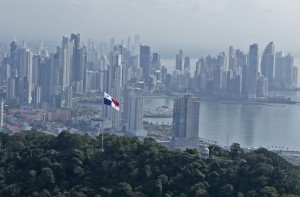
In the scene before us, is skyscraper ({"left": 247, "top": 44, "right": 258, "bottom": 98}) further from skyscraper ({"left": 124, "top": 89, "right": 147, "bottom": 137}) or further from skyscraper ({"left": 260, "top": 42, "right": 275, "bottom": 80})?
Result: skyscraper ({"left": 124, "top": 89, "right": 147, "bottom": 137})

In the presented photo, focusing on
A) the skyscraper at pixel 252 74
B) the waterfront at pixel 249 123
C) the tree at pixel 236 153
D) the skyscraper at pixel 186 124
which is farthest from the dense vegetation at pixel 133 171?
the skyscraper at pixel 252 74

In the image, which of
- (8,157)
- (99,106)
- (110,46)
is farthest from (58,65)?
(8,157)

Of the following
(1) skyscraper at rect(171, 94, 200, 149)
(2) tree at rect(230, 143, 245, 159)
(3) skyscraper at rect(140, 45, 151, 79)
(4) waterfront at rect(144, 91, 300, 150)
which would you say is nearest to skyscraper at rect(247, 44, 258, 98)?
(4) waterfront at rect(144, 91, 300, 150)

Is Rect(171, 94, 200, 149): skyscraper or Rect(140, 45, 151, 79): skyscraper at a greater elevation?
Rect(140, 45, 151, 79): skyscraper

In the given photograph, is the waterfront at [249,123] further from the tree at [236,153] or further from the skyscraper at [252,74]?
the tree at [236,153]

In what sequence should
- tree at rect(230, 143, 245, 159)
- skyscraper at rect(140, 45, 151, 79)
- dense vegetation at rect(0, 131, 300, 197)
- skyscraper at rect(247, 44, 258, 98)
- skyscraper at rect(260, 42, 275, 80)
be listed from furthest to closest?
skyscraper at rect(260, 42, 275, 80) < skyscraper at rect(140, 45, 151, 79) < skyscraper at rect(247, 44, 258, 98) < tree at rect(230, 143, 245, 159) < dense vegetation at rect(0, 131, 300, 197)
